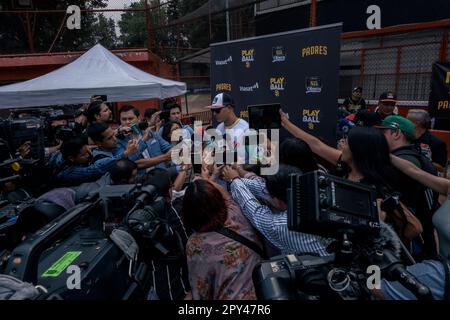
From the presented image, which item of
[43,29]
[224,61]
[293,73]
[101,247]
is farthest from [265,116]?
[43,29]

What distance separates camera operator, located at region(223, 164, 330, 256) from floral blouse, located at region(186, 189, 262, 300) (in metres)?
0.13

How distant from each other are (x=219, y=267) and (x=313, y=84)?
2.44 meters

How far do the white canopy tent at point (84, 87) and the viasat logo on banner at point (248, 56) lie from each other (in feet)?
5.79

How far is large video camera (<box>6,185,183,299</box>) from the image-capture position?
104cm

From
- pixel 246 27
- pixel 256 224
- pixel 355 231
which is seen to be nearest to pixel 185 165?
pixel 256 224

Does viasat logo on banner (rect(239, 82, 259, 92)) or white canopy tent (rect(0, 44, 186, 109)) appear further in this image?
white canopy tent (rect(0, 44, 186, 109))

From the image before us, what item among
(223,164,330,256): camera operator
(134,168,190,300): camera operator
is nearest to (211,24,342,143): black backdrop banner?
(223,164,330,256): camera operator

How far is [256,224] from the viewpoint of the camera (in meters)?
1.61

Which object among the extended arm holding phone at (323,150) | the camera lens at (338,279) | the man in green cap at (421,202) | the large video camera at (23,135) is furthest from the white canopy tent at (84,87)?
the camera lens at (338,279)

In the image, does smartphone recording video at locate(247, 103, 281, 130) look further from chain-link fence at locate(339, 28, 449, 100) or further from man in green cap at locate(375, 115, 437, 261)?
chain-link fence at locate(339, 28, 449, 100)

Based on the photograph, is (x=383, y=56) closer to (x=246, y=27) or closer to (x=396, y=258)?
(x=246, y=27)

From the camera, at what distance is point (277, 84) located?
371 cm

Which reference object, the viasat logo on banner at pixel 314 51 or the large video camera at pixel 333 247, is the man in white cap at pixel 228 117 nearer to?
the viasat logo on banner at pixel 314 51
